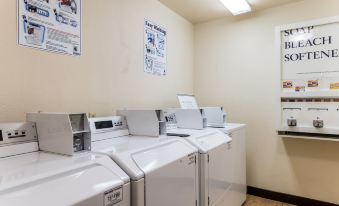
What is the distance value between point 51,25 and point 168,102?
1.55 meters

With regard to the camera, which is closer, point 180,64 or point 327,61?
point 327,61

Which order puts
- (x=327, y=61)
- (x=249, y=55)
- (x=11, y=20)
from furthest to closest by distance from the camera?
(x=249, y=55) < (x=327, y=61) < (x=11, y=20)

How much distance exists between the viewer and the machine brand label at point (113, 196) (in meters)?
0.86

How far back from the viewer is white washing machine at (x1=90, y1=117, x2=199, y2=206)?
1051 mm

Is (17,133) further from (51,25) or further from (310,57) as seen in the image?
(310,57)

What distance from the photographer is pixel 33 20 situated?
57.4 inches

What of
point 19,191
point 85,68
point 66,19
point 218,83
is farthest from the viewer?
point 218,83

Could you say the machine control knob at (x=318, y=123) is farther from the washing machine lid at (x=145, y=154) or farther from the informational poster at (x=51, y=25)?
the informational poster at (x=51, y=25)

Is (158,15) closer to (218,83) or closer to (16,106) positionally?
(218,83)

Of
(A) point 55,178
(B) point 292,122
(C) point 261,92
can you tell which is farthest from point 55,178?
(C) point 261,92

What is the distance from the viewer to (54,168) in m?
0.89

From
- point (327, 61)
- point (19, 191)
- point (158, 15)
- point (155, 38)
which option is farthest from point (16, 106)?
point (327, 61)

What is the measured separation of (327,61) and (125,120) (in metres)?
2.08

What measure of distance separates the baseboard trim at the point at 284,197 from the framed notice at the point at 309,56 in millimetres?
1248
